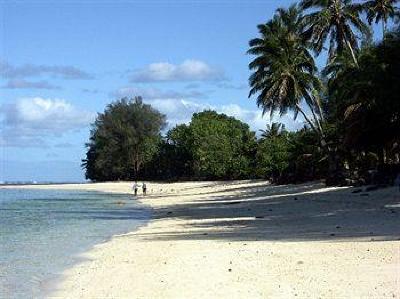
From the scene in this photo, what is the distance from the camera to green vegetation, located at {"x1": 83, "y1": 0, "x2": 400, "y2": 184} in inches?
1277

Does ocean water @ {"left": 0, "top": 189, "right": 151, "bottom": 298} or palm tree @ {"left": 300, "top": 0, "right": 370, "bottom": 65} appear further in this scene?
palm tree @ {"left": 300, "top": 0, "right": 370, "bottom": 65}

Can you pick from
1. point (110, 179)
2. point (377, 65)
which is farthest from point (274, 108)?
point (110, 179)

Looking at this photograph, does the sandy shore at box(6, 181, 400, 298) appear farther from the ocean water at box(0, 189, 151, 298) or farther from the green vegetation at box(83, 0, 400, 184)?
the green vegetation at box(83, 0, 400, 184)

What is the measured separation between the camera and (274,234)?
17391 mm

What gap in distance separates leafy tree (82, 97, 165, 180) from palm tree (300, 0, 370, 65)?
54.9m

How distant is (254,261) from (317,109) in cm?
3888

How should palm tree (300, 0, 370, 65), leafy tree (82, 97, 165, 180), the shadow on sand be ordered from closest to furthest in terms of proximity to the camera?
1. the shadow on sand
2. palm tree (300, 0, 370, 65)
3. leafy tree (82, 97, 165, 180)

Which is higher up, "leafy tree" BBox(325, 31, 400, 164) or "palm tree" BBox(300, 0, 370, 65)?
"palm tree" BBox(300, 0, 370, 65)

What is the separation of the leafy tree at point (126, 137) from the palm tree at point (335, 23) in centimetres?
5492

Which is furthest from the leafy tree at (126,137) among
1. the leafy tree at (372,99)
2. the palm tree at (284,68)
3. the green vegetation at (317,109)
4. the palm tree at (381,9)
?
the leafy tree at (372,99)

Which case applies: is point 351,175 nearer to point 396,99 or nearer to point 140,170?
point 396,99

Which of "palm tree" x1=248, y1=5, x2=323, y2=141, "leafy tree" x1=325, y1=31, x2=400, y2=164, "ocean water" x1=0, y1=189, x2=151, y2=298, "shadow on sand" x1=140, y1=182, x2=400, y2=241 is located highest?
"palm tree" x1=248, y1=5, x2=323, y2=141

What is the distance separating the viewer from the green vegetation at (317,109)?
32.4 m

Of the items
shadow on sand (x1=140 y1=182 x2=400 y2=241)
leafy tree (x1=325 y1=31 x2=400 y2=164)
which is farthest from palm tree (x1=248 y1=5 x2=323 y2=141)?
shadow on sand (x1=140 y1=182 x2=400 y2=241)
